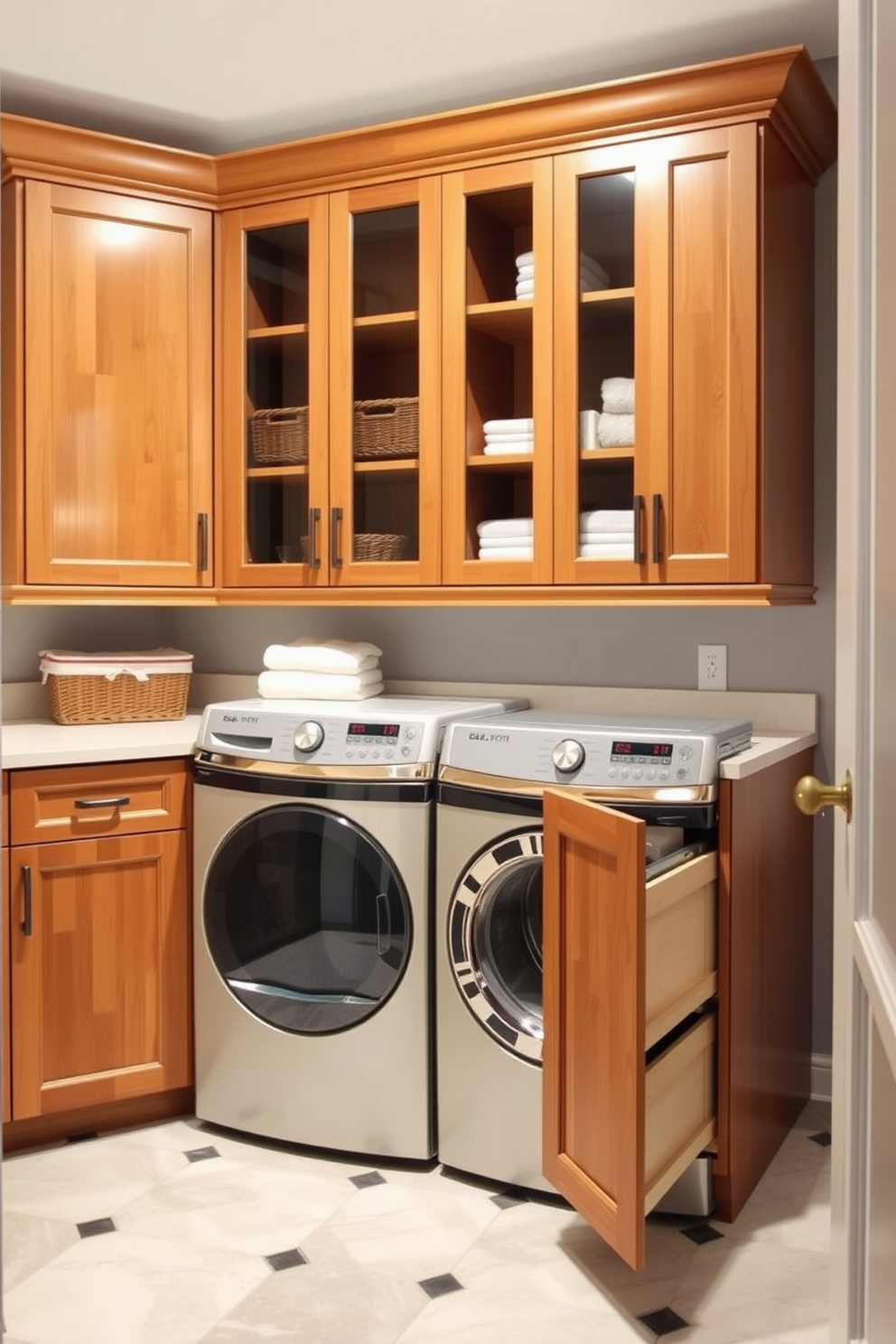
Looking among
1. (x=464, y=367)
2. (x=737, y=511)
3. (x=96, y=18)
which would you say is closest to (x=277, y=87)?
(x=96, y=18)

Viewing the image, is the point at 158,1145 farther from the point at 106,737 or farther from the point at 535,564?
the point at 535,564

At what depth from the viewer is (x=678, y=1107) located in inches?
87.5

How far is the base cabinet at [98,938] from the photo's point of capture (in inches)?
106

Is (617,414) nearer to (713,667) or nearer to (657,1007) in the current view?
(713,667)

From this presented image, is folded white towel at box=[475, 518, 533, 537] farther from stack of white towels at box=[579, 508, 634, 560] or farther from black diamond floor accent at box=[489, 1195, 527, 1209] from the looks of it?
black diamond floor accent at box=[489, 1195, 527, 1209]

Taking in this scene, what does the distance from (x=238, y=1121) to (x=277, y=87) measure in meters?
2.44

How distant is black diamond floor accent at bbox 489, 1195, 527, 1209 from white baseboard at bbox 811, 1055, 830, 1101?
0.85 m

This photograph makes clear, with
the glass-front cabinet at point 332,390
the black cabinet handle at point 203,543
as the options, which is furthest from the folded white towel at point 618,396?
the black cabinet handle at point 203,543

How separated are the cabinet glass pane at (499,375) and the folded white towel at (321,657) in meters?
0.39

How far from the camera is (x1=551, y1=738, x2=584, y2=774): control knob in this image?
7.98 ft

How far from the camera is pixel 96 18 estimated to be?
2.70m

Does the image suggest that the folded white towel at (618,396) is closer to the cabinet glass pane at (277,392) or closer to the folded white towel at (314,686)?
the cabinet glass pane at (277,392)

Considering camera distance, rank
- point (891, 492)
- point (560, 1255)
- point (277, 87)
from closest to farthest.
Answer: point (891, 492), point (560, 1255), point (277, 87)

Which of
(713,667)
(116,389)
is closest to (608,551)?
(713,667)
